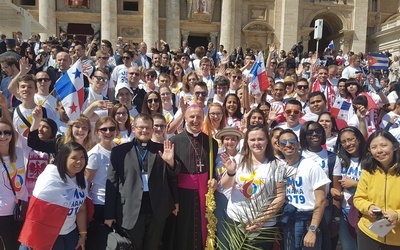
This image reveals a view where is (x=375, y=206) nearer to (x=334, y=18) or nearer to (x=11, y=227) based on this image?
(x=11, y=227)

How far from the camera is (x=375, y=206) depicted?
165 inches

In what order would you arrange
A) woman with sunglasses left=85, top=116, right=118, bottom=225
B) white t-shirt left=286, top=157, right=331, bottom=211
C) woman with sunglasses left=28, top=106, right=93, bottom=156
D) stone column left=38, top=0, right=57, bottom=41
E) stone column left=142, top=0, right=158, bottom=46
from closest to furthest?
white t-shirt left=286, top=157, right=331, bottom=211, woman with sunglasses left=85, top=116, right=118, bottom=225, woman with sunglasses left=28, top=106, right=93, bottom=156, stone column left=142, top=0, right=158, bottom=46, stone column left=38, top=0, right=57, bottom=41

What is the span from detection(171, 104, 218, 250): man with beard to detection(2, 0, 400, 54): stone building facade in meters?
30.2

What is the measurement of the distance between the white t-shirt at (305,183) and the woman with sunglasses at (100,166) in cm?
225

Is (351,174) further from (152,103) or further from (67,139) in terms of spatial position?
(67,139)

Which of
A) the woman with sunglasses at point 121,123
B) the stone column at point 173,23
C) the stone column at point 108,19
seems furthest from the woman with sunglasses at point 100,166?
the stone column at point 108,19

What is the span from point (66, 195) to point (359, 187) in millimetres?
3326

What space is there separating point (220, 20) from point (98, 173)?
33.3 m

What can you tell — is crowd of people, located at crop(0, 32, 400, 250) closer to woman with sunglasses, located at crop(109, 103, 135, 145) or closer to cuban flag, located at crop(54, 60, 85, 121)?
woman with sunglasses, located at crop(109, 103, 135, 145)

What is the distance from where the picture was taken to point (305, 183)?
4.50 meters

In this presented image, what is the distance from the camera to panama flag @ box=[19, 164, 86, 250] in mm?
4070

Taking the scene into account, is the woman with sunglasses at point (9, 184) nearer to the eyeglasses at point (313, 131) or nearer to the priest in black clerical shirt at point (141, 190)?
the priest in black clerical shirt at point (141, 190)

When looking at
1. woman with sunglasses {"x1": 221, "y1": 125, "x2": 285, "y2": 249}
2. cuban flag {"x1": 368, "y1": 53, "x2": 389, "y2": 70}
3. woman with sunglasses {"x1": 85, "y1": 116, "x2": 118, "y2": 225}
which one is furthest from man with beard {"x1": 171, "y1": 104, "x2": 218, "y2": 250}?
cuban flag {"x1": 368, "y1": 53, "x2": 389, "y2": 70}

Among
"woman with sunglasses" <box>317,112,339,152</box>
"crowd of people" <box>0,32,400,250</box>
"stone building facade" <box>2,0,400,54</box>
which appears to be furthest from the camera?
"stone building facade" <box>2,0,400,54</box>
